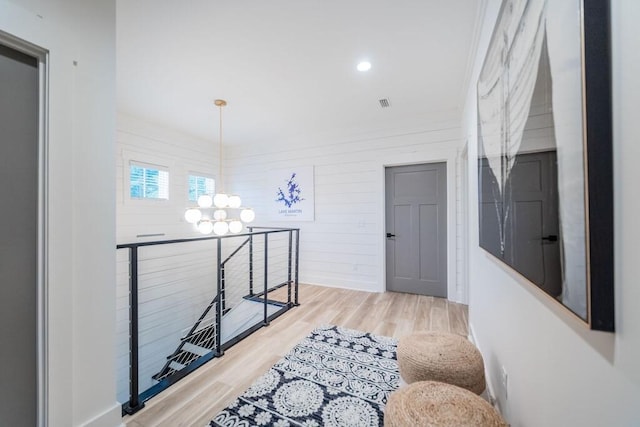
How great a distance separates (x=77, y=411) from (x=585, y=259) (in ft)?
7.23

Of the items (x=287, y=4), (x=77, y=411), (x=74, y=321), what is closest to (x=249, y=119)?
(x=287, y=4)

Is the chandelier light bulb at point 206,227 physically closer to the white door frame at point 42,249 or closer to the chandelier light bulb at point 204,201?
the chandelier light bulb at point 204,201

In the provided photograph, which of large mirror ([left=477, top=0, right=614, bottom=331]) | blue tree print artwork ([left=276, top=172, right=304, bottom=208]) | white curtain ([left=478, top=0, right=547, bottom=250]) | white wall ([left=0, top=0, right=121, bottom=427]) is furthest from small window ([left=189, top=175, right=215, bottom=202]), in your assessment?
large mirror ([left=477, top=0, right=614, bottom=331])

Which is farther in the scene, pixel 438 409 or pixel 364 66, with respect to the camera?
pixel 364 66

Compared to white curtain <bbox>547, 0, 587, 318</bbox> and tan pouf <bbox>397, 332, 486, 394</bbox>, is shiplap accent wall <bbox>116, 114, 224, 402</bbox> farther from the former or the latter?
white curtain <bbox>547, 0, 587, 318</bbox>

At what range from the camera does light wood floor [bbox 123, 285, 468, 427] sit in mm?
1647

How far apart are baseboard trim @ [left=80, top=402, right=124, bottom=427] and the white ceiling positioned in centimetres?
269

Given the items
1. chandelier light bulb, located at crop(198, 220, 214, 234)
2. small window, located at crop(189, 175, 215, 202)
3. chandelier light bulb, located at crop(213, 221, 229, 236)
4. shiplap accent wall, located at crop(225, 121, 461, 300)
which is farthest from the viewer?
small window, located at crop(189, 175, 215, 202)

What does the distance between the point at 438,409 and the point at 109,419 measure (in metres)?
1.77

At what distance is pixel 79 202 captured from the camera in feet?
4.46

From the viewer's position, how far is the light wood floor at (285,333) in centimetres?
165

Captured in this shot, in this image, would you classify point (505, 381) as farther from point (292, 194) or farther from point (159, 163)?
point (159, 163)

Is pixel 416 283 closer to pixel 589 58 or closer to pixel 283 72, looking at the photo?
pixel 283 72

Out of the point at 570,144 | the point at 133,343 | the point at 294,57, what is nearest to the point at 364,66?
the point at 294,57
